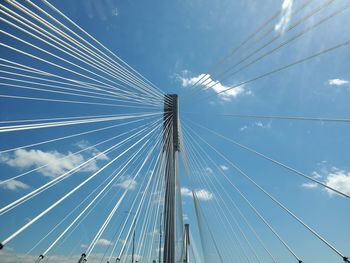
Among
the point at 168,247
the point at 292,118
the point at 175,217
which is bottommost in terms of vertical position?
the point at 168,247

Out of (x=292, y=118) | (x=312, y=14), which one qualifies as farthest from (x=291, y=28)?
(x=292, y=118)

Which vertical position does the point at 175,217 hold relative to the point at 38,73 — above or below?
below

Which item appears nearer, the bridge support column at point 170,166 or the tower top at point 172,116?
the bridge support column at point 170,166

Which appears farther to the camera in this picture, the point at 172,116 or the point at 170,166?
the point at 172,116

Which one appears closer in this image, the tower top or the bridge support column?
the bridge support column

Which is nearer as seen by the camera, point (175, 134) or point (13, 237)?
point (13, 237)

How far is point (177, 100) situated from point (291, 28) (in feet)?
22.9

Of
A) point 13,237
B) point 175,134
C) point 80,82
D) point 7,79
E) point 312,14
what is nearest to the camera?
point 13,237

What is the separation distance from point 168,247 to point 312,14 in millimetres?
7991

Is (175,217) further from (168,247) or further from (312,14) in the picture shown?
(312,14)

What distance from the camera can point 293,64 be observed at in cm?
718

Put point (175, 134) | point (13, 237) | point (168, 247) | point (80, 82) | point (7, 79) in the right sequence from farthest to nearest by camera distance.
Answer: point (175, 134)
point (168, 247)
point (80, 82)
point (7, 79)
point (13, 237)

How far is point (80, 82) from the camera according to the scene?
7816 millimetres

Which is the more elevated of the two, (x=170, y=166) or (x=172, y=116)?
(x=172, y=116)
